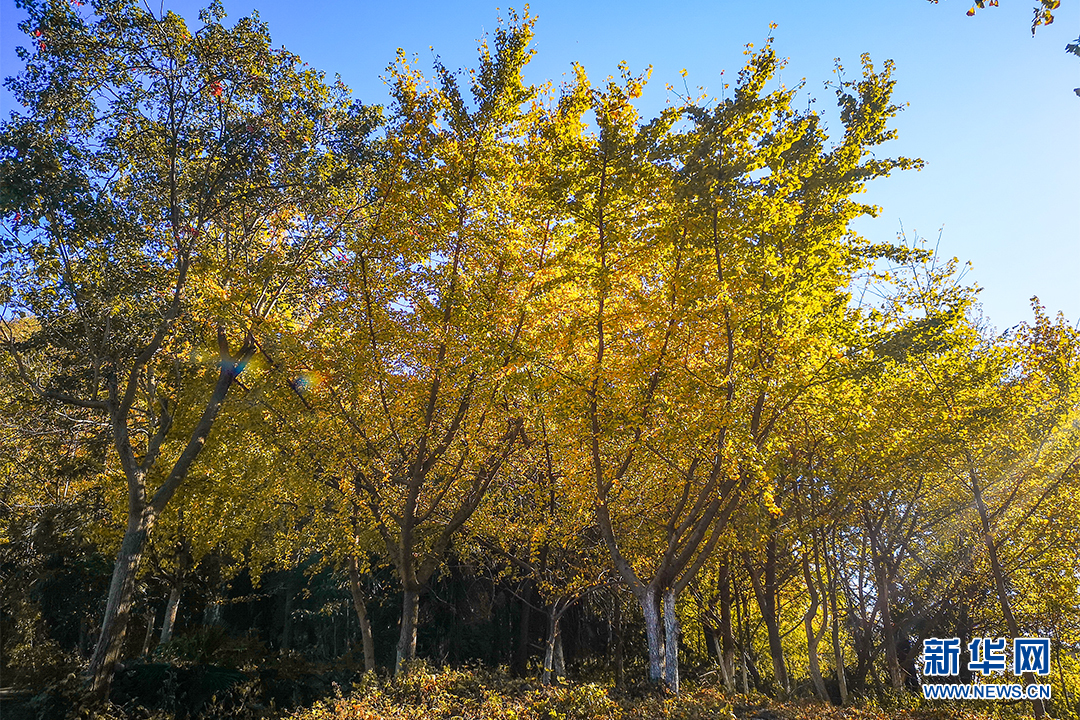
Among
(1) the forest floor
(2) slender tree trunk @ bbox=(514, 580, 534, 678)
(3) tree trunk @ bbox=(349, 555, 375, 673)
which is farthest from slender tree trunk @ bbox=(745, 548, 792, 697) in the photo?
(3) tree trunk @ bbox=(349, 555, 375, 673)

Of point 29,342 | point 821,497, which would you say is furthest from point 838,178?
point 29,342

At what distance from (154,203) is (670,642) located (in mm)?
12455

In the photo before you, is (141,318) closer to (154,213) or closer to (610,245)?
(154,213)

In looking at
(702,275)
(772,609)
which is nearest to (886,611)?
(772,609)

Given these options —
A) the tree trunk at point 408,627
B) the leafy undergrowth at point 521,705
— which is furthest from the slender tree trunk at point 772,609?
the tree trunk at point 408,627

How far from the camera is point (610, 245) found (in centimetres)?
864

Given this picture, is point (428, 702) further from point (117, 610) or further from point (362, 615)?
point (362, 615)

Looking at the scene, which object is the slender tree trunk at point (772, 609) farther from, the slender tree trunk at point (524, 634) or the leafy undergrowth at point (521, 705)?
the slender tree trunk at point (524, 634)

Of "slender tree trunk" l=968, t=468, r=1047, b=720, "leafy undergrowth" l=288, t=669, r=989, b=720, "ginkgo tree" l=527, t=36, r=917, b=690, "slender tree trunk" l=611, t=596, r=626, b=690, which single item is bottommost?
"slender tree trunk" l=611, t=596, r=626, b=690

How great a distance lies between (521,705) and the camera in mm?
7230

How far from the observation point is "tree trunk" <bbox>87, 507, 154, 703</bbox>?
34.9ft

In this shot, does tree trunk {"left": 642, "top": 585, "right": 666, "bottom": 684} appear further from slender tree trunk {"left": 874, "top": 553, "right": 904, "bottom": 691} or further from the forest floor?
slender tree trunk {"left": 874, "top": 553, "right": 904, "bottom": 691}

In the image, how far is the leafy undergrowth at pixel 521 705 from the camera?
7.00 meters

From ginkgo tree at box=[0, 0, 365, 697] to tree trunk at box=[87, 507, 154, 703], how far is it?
29 millimetres
